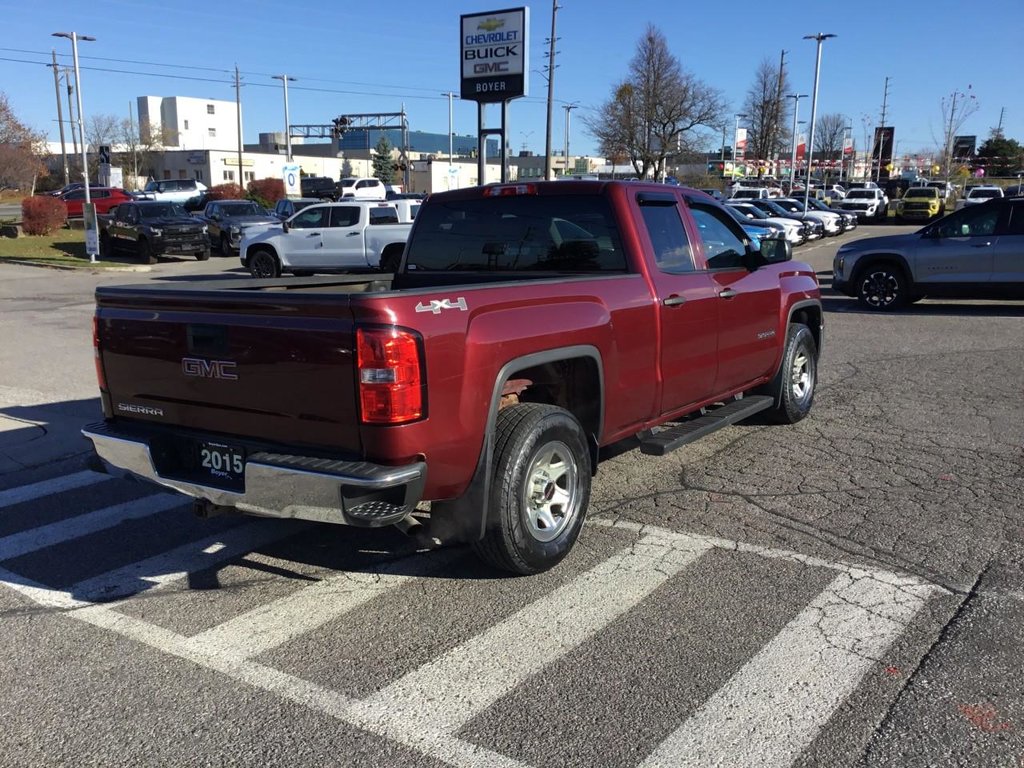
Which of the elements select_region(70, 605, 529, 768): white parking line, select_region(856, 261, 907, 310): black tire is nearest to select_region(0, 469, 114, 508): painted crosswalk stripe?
select_region(70, 605, 529, 768): white parking line

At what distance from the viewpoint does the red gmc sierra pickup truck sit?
142 inches

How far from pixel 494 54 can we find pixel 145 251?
11.7 m

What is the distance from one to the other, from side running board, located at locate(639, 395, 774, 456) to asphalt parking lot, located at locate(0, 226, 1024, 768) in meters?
0.40

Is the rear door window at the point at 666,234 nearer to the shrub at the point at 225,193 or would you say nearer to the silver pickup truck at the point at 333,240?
the silver pickup truck at the point at 333,240

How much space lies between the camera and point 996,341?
11.5 m

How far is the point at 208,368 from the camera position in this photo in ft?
13.1

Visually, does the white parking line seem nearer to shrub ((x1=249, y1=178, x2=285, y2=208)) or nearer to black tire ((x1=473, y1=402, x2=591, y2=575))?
black tire ((x1=473, y1=402, x2=591, y2=575))

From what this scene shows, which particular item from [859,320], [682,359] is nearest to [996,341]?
[859,320]

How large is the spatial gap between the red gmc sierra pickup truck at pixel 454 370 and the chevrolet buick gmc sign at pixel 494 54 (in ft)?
70.2

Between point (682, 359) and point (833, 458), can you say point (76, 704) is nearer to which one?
point (682, 359)

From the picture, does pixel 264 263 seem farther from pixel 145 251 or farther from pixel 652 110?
pixel 652 110

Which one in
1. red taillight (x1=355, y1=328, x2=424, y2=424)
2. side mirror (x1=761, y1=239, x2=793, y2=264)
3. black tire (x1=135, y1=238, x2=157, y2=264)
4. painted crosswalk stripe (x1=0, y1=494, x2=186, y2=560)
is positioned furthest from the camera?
black tire (x1=135, y1=238, x2=157, y2=264)

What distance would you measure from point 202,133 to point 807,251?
10932 centimetres

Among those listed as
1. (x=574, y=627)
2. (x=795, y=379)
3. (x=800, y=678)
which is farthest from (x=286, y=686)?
(x=795, y=379)
